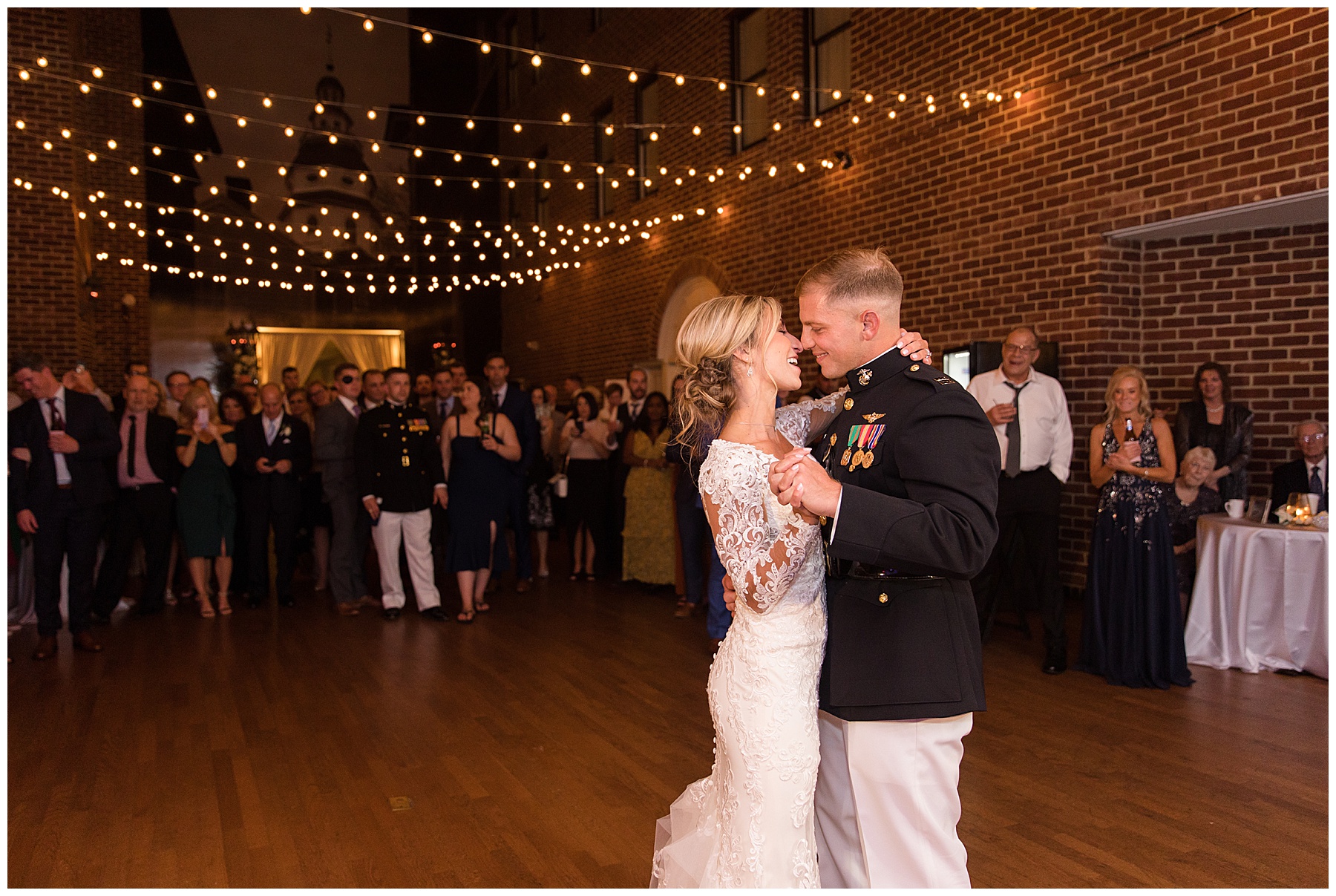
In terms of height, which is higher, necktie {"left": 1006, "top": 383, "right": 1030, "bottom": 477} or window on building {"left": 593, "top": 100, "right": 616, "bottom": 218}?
window on building {"left": 593, "top": 100, "right": 616, "bottom": 218}

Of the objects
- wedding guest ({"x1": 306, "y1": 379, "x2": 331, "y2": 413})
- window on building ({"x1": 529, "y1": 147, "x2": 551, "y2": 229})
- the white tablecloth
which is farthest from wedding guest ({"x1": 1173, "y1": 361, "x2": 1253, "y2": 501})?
window on building ({"x1": 529, "y1": 147, "x2": 551, "y2": 229})

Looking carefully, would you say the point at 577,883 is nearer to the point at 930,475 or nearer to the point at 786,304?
the point at 930,475

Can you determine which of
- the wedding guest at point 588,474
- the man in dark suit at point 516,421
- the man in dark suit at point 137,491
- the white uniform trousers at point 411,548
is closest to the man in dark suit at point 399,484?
the white uniform trousers at point 411,548

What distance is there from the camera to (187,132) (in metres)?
15.6

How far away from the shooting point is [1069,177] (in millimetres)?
6246

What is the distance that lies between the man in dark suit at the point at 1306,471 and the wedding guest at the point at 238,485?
663 cm

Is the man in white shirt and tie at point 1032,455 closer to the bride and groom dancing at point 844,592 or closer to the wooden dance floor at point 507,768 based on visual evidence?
the wooden dance floor at point 507,768

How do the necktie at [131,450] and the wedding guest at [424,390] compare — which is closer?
the necktie at [131,450]

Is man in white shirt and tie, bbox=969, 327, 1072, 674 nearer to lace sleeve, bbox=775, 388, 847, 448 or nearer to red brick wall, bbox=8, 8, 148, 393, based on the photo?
lace sleeve, bbox=775, 388, 847, 448

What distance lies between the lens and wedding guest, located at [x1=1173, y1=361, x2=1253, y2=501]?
5.38m

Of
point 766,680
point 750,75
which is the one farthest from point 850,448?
point 750,75

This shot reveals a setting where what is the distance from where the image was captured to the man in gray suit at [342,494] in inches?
259

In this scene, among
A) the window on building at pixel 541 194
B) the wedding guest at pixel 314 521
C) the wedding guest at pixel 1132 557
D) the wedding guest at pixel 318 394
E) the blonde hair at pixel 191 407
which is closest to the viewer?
the wedding guest at pixel 1132 557

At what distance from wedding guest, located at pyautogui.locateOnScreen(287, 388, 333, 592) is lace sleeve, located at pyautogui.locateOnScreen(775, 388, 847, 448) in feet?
17.7
